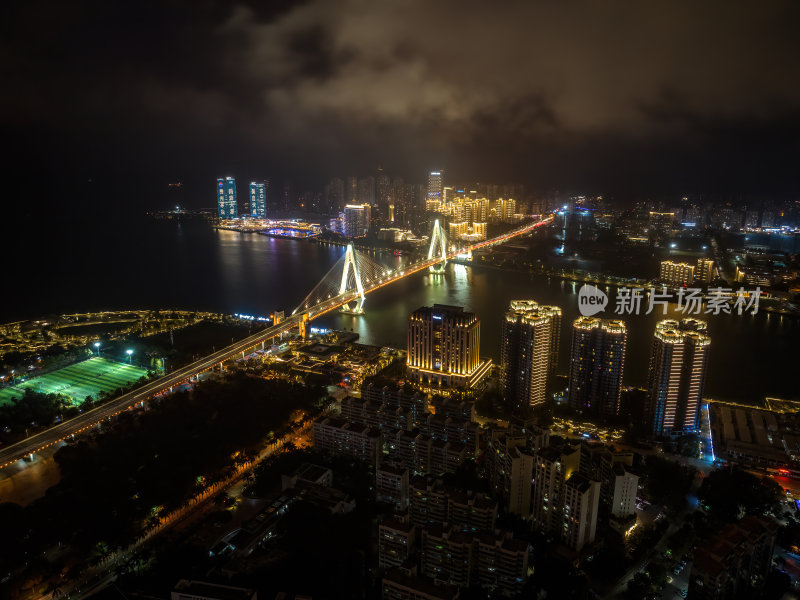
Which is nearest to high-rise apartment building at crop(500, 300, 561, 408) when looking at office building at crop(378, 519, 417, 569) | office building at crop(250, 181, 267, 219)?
office building at crop(378, 519, 417, 569)

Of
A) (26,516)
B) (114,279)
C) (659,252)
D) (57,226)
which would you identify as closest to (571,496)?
(26,516)

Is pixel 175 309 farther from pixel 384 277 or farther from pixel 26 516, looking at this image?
pixel 26 516

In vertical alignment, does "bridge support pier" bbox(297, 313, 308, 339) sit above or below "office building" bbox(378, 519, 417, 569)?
above

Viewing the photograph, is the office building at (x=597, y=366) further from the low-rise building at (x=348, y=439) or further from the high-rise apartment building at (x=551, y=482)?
the low-rise building at (x=348, y=439)

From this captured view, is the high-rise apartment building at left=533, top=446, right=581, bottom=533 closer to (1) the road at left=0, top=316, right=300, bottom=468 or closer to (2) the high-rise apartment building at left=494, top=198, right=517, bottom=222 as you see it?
(1) the road at left=0, top=316, right=300, bottom=468

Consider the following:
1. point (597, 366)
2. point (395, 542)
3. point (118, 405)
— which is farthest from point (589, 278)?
point (395, 542)
